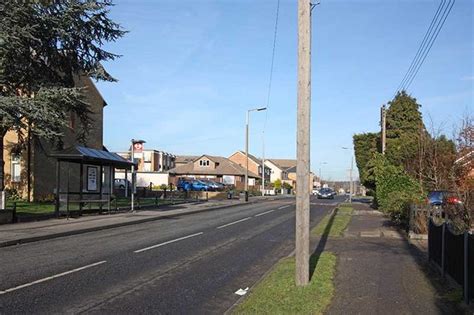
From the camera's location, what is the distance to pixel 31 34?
21219 mm

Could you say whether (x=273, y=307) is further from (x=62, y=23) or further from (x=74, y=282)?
(x=62, y=23)

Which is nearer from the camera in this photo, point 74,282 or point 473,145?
point 74,282

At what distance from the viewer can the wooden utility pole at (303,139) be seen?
8.09m

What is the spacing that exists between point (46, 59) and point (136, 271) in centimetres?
1638

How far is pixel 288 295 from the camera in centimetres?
766

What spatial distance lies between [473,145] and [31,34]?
17008mm

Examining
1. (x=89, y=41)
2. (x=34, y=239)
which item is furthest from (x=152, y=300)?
(x=89, y=41)

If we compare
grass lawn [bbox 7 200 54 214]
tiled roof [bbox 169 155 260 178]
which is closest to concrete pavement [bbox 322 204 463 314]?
grass lawn [bbox 7 200 54 214]

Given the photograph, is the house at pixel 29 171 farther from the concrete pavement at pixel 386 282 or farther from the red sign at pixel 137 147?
the concrete pavement at pixel 386 282

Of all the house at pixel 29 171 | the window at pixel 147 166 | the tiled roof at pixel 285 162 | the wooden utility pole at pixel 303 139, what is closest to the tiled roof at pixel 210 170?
the window at pixel 147 166

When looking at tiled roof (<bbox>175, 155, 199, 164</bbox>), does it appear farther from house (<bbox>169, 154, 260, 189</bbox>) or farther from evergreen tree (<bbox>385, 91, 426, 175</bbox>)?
evergreen tree (<bbox>385, 91, 426, 175</bbox>)

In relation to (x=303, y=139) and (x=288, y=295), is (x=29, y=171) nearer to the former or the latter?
(x=303, y=139)

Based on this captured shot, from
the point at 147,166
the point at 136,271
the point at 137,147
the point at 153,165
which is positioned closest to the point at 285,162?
the point at 147,166

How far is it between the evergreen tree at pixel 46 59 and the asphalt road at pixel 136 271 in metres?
5.74
